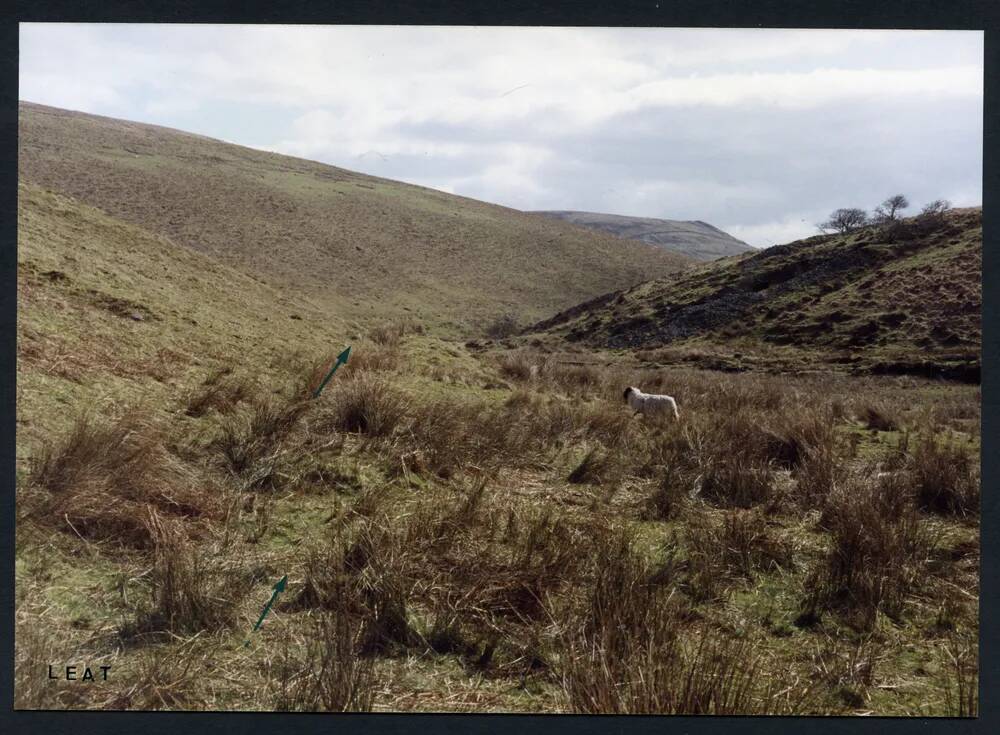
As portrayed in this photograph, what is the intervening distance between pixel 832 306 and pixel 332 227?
28599mm

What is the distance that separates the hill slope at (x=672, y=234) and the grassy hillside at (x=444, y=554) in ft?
378

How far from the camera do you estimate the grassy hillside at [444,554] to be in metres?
2.40

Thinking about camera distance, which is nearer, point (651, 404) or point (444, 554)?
point (444, 554)

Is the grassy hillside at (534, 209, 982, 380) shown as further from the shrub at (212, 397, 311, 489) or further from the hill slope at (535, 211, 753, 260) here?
the hill slope at (535, 211, 753, 260)

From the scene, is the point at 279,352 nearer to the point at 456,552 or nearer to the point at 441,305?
the point at 456,552

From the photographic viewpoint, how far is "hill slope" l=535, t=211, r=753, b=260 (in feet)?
414

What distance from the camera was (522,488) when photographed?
4527 millimetres

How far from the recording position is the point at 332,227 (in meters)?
42.3

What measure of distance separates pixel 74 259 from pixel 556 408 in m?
5.75

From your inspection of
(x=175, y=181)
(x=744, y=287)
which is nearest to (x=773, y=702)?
(x=744, y=287)

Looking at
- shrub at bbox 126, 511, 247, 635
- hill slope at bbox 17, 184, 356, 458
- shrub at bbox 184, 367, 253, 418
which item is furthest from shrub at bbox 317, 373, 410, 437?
shrub at bbox 126, 511, 247, 635

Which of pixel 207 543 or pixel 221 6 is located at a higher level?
pixel 221 6

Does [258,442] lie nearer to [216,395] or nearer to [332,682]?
[216,395]

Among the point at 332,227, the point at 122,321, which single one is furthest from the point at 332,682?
the point at 332,227
